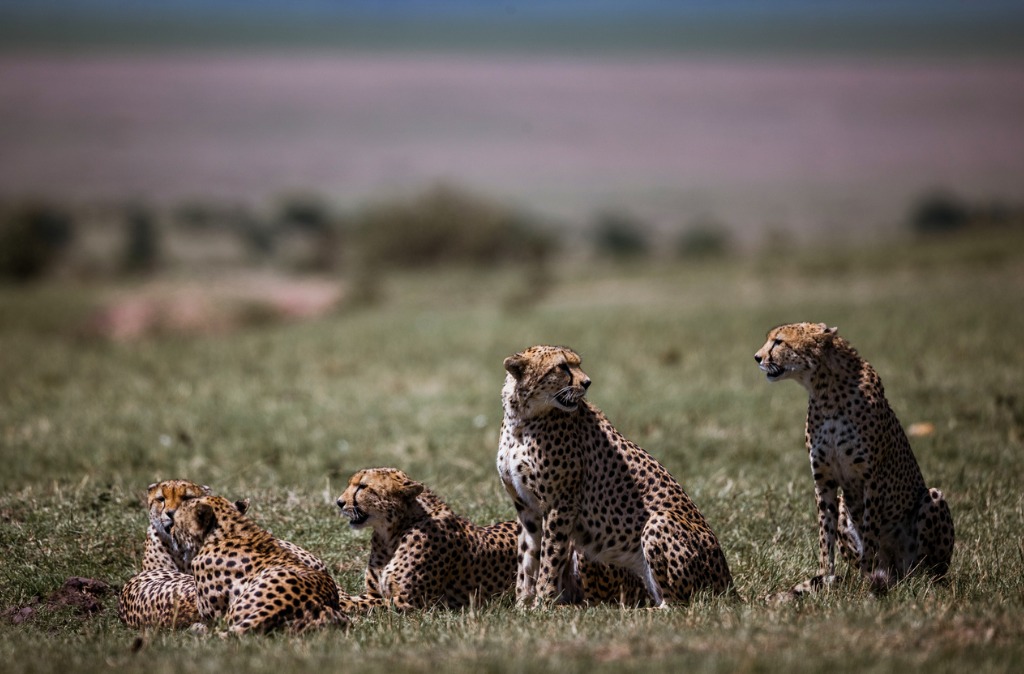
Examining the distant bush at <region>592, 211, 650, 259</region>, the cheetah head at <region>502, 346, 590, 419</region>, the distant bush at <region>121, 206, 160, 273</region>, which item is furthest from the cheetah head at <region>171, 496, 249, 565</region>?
the distant bush at <region>592, 211, 650, 259</region>

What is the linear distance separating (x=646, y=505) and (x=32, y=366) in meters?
10.2

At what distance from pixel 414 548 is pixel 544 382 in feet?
3.38

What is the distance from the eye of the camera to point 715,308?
1794cm

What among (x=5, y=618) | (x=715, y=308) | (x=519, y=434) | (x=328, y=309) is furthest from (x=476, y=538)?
(x=328, y=309)

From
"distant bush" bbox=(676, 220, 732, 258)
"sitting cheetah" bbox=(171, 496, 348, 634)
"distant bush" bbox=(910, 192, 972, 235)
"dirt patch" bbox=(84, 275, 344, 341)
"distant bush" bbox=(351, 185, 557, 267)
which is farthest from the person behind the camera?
"distant bush" bbox=(910, 192, 972, 235)

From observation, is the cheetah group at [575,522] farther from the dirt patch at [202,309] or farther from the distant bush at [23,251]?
the distant bush at [23,251]

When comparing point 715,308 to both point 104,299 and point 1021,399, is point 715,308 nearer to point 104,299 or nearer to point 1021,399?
point 1021,399

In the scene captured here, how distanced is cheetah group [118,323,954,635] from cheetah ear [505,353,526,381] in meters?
0.01

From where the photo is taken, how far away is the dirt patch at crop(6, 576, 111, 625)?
6141mm

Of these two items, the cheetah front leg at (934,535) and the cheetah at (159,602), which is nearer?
the cheetah at (159,602)

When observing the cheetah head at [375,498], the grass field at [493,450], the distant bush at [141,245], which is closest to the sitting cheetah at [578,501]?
the grass field at [493,450]

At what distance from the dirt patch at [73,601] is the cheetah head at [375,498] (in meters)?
1.29

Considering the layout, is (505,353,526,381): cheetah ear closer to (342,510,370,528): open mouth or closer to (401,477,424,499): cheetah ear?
(401,477,424,499): cheetah ear

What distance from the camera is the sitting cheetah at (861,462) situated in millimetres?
6082
